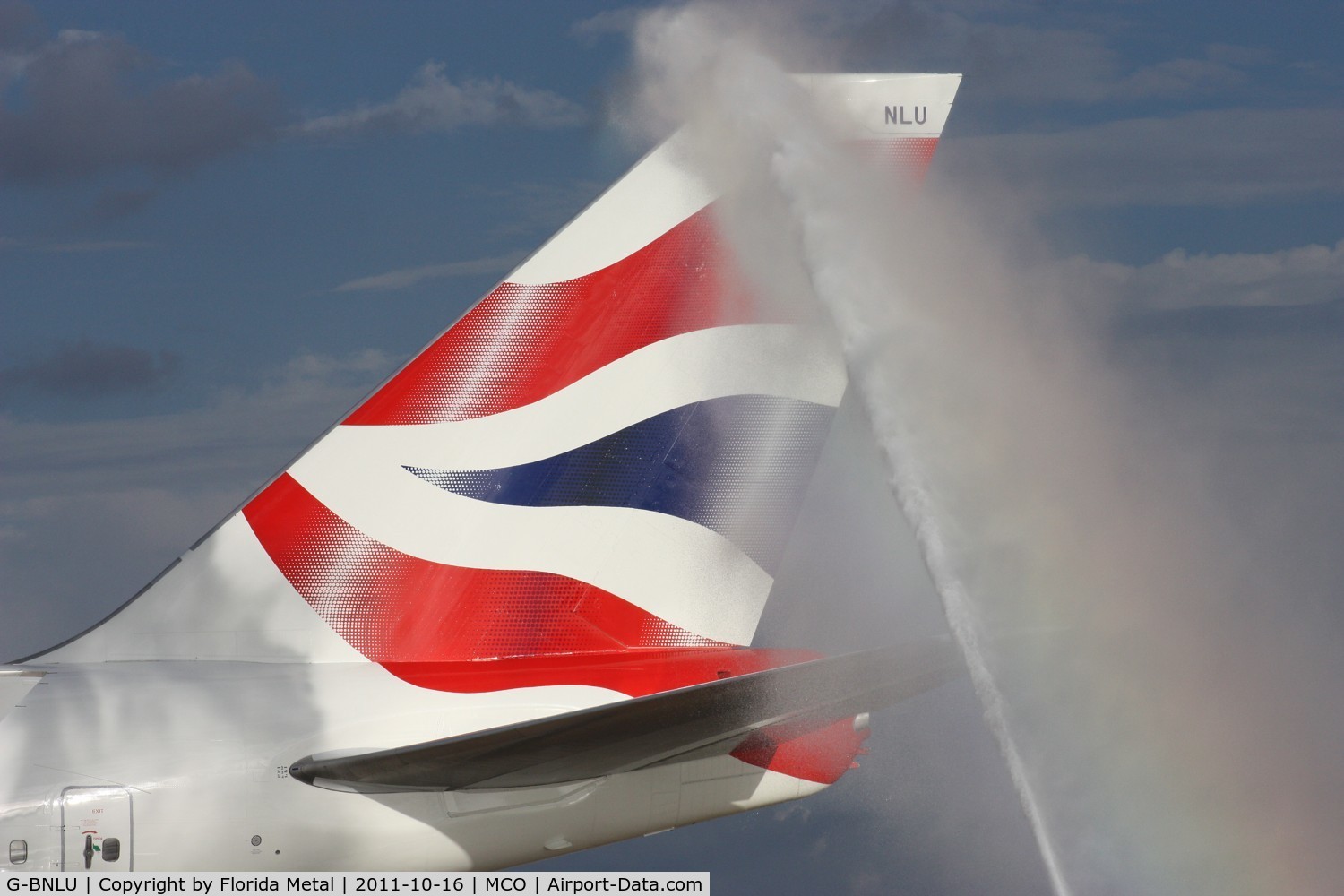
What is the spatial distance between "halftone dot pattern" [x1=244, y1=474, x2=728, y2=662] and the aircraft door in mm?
1879

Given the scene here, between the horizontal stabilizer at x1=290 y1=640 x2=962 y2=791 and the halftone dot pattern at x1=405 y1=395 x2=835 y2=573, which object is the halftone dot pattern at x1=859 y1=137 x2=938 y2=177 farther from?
the horizontal stabilizer at x1=290 y1=640 x2=962 y2=791

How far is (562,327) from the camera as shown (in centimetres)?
967

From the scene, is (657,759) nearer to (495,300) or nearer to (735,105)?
(495,300)

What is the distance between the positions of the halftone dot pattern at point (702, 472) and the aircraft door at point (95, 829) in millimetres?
2984

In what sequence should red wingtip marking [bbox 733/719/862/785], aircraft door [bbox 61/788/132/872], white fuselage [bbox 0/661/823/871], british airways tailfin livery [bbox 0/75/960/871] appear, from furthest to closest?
red wingtip marking [bbox 733/719/862/785] < british airways tailfin livery [bbox 0/75/960/871] < white fuselage [bbox 0/661/823/871] < aircraft door [bbox 61/788/132/872]

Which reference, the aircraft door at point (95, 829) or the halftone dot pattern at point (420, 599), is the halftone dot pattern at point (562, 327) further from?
the aircraft door at point (95, 829)

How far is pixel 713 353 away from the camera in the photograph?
383 inches

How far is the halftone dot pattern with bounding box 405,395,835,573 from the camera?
9.47m

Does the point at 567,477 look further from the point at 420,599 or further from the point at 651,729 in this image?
the point at 651,729

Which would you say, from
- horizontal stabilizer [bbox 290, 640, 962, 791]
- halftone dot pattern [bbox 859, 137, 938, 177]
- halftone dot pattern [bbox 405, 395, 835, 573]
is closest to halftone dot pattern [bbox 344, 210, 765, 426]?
halftone dot pattern [bbox 405, 395, 835, 573]

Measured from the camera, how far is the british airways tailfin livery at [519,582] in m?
8.44

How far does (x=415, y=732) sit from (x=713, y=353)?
3.52m

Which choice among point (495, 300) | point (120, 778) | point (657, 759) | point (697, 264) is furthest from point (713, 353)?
point (120, 778)

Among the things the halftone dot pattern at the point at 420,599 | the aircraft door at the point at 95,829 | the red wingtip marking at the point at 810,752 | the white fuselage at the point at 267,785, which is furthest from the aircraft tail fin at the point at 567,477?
the aircraft door at the point at 95,829
